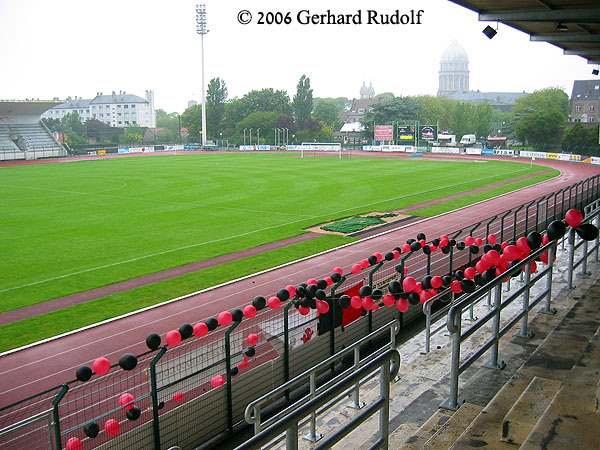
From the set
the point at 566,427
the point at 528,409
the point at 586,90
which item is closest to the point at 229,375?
the point at 528,409

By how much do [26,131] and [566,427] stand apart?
3920 inches

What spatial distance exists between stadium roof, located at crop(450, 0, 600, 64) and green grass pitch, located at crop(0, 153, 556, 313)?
1001cm

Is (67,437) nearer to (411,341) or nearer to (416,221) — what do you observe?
(411,341)

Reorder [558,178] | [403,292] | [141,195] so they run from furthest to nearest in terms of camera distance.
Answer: [558,178] < [141,195] < [403,292]

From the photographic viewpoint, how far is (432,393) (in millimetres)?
6871

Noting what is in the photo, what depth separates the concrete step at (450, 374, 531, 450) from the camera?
15.2 feet

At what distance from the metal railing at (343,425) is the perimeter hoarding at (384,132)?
8282 cm

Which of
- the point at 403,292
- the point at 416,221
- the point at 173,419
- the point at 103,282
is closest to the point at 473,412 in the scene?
the point at 173,419

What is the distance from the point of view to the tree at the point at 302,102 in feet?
389

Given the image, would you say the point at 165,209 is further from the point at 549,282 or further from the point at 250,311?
the point at 549,282

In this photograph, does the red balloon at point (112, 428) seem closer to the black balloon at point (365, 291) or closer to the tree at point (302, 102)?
the black balloon at point (365, 291)

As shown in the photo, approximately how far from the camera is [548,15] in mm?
13281

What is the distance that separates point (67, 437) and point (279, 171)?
152 feet

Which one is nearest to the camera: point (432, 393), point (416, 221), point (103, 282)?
point (432, 393)
